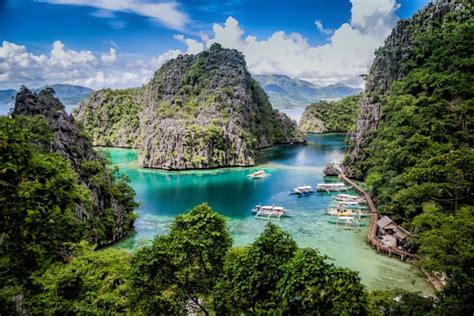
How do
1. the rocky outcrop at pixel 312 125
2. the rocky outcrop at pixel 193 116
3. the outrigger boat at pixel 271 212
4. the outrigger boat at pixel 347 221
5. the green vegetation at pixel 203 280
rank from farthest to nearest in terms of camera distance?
the rocky outcrop at pixel 312 125 < the rocky outcrop at pixel 193 116 < the outrigger boat at pixel 271 212 < the outrigger boat at pixel 347 221 < the green vegetation at pixel 203 280

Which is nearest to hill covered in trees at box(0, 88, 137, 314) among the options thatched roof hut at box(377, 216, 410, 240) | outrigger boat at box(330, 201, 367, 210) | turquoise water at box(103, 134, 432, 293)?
turquoise water at box(103, 134, 432, 293)

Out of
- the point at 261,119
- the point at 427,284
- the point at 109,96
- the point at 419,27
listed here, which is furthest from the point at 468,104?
the point at 109,96

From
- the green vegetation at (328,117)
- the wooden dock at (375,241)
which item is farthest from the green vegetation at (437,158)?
the green vegetation at (328,117)

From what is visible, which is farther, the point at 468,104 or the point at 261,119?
the point at 261,119

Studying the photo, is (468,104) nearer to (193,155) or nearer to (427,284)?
(427,284)

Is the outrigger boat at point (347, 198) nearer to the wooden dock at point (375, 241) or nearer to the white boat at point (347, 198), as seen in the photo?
the white boat at point (347, 198)

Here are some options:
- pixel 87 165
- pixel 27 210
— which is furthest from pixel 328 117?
pixel 27 210
